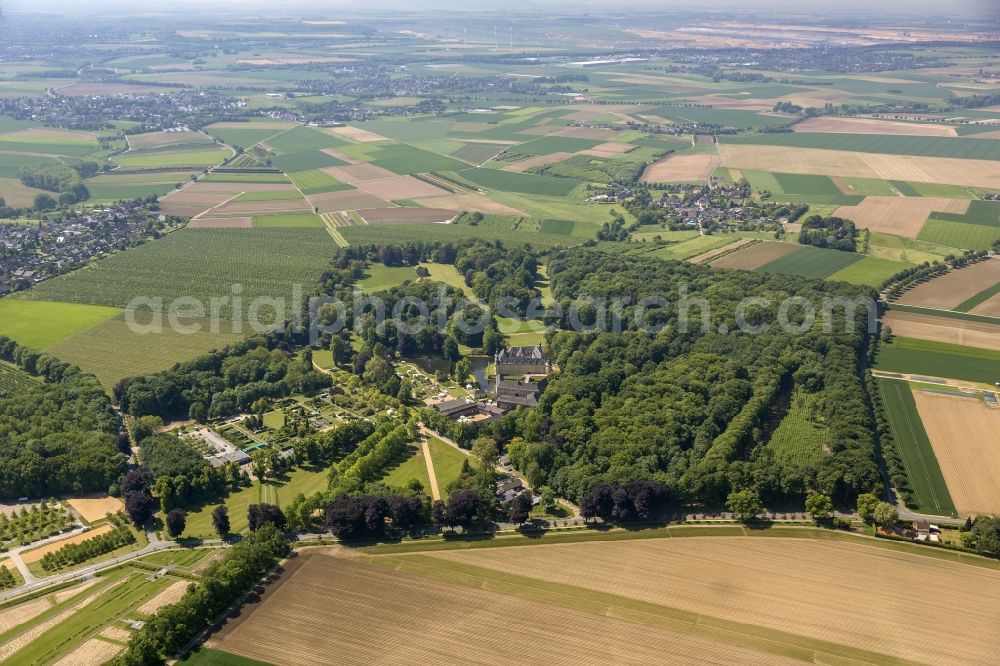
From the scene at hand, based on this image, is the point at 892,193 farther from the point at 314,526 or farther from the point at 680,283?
the point at 314,526

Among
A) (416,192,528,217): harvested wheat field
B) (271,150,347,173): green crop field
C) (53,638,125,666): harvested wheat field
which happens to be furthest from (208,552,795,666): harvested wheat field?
(271,150,347,173): green crop field

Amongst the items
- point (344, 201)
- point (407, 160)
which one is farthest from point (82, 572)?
point (407, 160)

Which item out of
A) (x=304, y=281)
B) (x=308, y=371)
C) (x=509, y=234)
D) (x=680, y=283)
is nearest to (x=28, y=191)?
(x=304, y=281)

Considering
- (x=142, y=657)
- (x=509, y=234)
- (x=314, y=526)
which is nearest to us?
(x=142, y=657)

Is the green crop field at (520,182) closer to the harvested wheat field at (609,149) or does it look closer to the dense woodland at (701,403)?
the harvested wheat field at (609,149)

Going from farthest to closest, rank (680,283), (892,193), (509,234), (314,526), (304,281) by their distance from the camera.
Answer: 1. (892,193)
2. (509,234)
3. (304,281)
4. (680,283)
5. (314,526)

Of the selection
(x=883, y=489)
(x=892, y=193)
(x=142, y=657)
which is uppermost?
(x=892, y=193)

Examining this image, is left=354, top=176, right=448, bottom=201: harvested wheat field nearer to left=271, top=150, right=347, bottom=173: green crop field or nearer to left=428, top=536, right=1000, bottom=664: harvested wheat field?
left=271, top=150, right=347, bottom=173: green crop field
